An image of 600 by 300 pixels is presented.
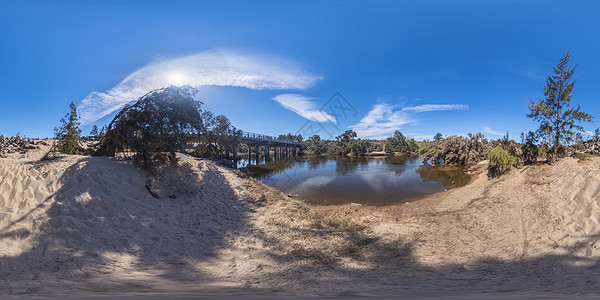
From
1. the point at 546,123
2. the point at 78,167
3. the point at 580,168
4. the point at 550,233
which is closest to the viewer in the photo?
the point at 550,233

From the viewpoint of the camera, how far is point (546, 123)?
16141 mm

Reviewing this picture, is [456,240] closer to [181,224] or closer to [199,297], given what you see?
[199,297]

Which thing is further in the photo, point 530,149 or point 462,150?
point 462,150

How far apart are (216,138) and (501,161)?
31494 millimetres

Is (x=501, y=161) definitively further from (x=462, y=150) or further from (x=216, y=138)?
(x=216, y=138)

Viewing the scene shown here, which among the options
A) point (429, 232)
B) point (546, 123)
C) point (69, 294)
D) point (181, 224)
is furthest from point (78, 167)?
point (546, 123)

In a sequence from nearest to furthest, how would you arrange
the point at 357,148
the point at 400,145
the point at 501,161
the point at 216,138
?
the point at 501,161, the point at 216,138, the point at 357,148, the point at 400,145

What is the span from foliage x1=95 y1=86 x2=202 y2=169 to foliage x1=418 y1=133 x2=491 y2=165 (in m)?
40.3

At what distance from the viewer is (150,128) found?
11930 millimetres

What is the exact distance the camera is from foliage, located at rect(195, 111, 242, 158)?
31141mm

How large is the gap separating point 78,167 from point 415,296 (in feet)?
39.5

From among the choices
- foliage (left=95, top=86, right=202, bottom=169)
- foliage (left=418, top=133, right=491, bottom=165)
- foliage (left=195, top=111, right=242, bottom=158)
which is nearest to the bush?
foliage (left=418, top=133, right=491, bottom=165)

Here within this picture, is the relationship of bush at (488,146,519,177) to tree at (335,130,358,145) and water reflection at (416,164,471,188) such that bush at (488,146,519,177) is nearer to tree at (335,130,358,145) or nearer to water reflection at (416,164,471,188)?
water reflection at (416,164,471,188)

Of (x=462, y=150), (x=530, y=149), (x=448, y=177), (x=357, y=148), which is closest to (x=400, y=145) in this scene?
(x=357, y=148)
